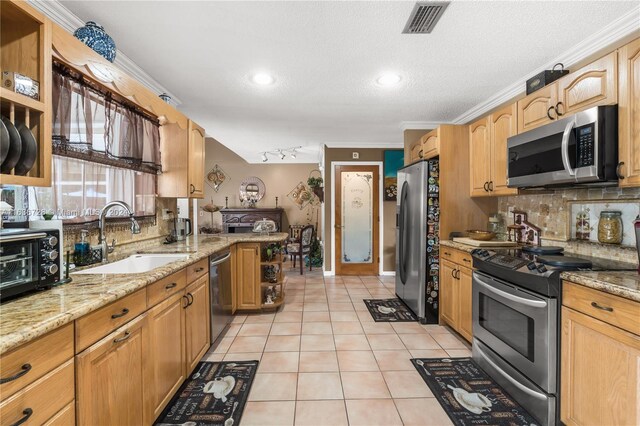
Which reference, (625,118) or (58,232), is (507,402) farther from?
(58,232)

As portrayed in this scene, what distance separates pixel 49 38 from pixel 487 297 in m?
2.92

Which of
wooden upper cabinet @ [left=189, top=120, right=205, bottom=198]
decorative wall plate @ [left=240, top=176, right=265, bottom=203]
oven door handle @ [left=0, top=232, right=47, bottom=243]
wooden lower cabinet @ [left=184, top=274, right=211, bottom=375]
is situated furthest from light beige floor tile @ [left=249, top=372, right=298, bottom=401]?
decorative wall plate @ [left=240, top=176, right=265, bottom=203]

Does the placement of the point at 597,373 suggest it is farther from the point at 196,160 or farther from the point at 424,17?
the point at 196,160

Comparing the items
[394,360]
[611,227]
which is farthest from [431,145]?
[394,360]

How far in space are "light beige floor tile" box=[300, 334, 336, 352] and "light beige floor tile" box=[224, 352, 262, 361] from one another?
386mm

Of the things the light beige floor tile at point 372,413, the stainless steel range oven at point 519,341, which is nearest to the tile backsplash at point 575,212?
the stainless steel range oven at point 519,341

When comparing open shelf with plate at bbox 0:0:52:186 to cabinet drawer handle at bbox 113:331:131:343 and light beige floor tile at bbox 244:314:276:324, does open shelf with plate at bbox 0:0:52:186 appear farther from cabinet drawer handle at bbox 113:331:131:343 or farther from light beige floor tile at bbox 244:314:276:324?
light beige floor tile at bbox 244:314:276:324

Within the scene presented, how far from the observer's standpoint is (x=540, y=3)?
5.60 feet

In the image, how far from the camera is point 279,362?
238 cm

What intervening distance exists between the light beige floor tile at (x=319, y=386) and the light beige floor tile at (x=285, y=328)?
762 millimetres

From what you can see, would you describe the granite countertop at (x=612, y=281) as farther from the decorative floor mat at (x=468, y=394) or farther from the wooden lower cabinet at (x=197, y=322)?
the wooden lower cabinet at (x=197, y=322)

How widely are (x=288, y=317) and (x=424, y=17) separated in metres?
3.02

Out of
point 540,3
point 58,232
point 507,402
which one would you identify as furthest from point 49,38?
point 507,402

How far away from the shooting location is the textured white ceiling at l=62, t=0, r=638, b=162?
1.77m
